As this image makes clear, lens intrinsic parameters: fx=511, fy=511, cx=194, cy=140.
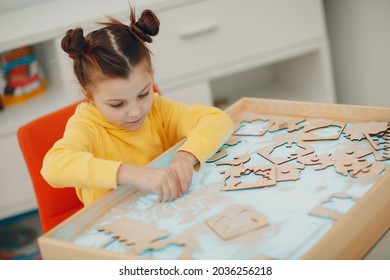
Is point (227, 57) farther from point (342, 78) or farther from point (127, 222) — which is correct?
point (127, 222)

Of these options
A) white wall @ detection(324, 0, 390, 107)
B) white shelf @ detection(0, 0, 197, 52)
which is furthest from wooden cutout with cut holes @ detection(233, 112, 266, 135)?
white wall @ detection(324, 0, 390, 107)

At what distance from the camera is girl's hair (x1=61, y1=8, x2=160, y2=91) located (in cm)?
98

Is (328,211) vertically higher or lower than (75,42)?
lower

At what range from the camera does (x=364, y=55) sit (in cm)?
200

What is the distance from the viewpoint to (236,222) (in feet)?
2.43

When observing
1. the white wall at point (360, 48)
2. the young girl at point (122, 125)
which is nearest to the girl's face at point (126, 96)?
the young girl at point (122, 125)

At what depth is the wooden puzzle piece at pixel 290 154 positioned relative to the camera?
2.97ft

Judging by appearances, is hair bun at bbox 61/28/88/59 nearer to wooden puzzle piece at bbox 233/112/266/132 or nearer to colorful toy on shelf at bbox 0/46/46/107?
wooden puzzle piece at bbox 233/112/266/132

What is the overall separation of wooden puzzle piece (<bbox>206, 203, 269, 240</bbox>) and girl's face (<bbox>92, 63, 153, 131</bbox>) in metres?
0.33

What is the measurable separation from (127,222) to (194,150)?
215mm

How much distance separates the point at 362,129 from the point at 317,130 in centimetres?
8

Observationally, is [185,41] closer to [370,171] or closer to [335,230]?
[370,171]

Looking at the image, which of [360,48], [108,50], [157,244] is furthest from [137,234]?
[360,48]

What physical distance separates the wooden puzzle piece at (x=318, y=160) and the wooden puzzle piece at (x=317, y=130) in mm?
68
